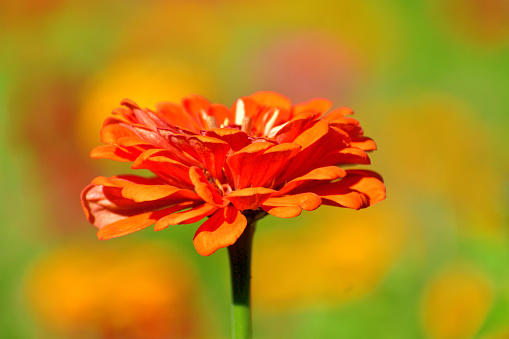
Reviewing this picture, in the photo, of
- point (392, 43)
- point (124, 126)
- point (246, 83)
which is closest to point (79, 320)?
point (124, 126)

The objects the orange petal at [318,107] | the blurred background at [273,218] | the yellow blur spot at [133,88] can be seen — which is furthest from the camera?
the yellow blur spot at [133,88]

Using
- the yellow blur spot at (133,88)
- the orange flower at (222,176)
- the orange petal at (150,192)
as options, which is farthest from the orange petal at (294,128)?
the yellow blur spot at (133,88)

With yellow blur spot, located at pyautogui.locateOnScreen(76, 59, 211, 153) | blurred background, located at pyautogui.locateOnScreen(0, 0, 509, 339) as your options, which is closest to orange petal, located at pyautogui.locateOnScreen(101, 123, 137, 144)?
blurred background, located at pyautogui.locateOnScreen(0, 0, 509, 339)

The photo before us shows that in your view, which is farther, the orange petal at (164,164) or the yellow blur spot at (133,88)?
the yellow blur spot at (133,88)

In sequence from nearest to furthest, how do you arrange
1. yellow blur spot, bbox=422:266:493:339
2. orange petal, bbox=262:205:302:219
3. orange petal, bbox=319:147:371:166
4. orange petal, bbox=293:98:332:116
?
1. orange petal, bbox=262:205:302:219
2. orange petal, bbox=319:147:371:166
3. orange petal, bbox=293:98:332:116
4. yellow blur spot, bbox=422:266:493:339

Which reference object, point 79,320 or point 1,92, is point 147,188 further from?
point 1,92

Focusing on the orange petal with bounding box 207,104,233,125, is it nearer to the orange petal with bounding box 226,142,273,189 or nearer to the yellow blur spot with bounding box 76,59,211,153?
the orange petal with bounding box 226,142,273,189

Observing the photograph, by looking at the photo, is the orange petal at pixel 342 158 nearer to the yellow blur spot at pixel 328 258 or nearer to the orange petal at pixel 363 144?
the orange petal at pixel 363 144

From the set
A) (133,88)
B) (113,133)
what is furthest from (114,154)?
(133,88)
